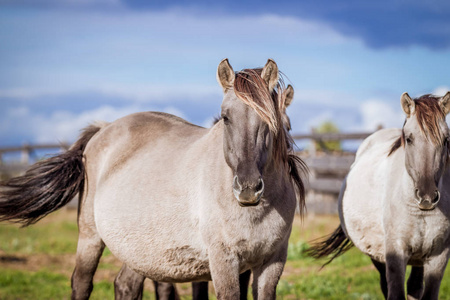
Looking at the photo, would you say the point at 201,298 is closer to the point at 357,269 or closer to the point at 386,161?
the point at 386,161

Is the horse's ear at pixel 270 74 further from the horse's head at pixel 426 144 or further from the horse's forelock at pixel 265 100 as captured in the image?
the horse's head at pixel 426 144

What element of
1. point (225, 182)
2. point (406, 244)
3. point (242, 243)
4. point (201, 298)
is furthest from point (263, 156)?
point (201, 298)

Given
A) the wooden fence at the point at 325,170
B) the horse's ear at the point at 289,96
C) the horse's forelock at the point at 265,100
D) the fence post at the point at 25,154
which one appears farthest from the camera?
Result: the fence post at the point at 25,154

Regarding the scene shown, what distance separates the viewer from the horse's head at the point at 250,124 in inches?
126

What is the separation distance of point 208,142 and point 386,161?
2125 millimetres

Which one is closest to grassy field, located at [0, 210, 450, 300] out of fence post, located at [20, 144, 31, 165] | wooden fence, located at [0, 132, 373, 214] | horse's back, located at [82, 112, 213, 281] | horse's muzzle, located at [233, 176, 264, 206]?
wooden fence, located at [0, 132, 373, 214]

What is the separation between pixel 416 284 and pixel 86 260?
3.43 metres

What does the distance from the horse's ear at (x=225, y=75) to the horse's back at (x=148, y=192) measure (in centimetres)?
81

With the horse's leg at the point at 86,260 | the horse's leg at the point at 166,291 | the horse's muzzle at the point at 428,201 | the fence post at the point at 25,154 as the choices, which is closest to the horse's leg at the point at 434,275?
the horse's muzzle at the point at 428,201

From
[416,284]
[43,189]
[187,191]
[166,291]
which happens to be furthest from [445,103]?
[43,189]

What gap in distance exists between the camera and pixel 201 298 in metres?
5.28

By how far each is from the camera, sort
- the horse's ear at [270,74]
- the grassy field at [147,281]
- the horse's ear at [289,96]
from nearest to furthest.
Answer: the horse's ear at [270,74] < the horse's ear at [289,96] < the grassy field at [147,281]

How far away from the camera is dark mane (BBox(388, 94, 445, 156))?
4254 millimetres

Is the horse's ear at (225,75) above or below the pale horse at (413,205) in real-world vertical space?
above
